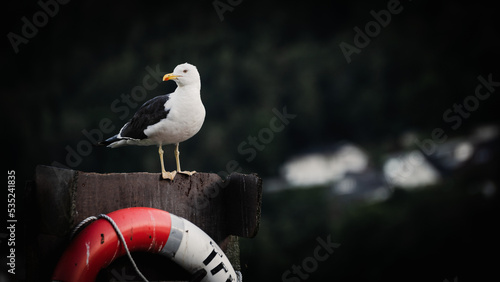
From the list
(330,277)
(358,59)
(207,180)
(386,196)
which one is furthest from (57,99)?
(207,180)

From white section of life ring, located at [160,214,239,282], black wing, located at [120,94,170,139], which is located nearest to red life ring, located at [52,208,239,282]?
white section of life ring, located at [160,214,239,282]

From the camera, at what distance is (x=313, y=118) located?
358 ft

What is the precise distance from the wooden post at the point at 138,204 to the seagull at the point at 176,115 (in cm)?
63

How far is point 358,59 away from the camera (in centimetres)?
13288

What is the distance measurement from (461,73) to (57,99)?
64.2 metres

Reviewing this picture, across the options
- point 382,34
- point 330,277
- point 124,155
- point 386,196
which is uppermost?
point 382,34

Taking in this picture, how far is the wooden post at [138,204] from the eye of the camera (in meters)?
4.38

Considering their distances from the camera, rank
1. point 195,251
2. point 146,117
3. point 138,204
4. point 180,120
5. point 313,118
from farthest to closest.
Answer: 1. point 313,118
2. point 146,117
3. point 180,120
4. point 138,204
5. point 195,251

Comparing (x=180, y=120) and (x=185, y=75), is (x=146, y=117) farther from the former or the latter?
(x=185, y=75)

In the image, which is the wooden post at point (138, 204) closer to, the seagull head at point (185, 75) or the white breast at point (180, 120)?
the white breast at point (180, 120)

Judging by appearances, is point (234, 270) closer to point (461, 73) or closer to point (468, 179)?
point (468, 179)

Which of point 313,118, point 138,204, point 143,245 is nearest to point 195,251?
point 143,245

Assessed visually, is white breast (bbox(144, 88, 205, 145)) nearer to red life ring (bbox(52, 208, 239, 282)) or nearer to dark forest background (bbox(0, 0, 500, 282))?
red life ring (bbox(52, 208, 239, 282))

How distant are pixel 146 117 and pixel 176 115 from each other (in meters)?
0.31
